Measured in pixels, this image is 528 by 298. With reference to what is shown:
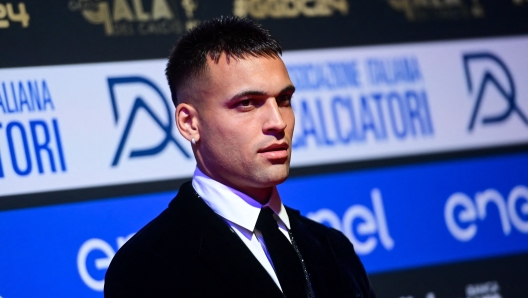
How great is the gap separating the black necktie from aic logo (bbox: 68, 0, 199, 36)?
3.84ft

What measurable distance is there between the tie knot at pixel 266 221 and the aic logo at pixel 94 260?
0.96 meters

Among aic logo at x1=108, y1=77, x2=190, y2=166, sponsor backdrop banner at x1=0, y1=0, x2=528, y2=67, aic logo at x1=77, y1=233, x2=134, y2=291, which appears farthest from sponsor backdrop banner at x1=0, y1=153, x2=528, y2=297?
sponsor backdrop banner at x1=0, y1=0, x2=528, y2=67

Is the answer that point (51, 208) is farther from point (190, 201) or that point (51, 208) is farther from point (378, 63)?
point (378, 63)

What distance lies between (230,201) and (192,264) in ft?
0.55

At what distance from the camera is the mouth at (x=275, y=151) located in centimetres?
171

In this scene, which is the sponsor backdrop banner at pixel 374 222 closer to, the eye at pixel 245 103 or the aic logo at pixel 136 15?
the aic logo at pixel 136 15

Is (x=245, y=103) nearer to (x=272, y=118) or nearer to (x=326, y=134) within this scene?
(x=272, y=118)

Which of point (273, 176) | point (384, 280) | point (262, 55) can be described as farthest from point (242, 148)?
point (384, 280)

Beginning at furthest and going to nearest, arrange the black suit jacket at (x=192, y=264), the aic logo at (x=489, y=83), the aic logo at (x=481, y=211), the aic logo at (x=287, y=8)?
the aic logo at (x=489, y=83), the aic logo at (x=481, y=211), the aic logo at (x=287, y=8), the black suit jacket at (x=192, y=264)

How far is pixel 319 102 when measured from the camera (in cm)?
301

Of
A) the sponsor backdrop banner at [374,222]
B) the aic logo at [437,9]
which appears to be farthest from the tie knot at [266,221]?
the aic logo at [437,9]

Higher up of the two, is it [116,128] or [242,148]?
[116,128]

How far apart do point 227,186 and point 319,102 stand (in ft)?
4.24

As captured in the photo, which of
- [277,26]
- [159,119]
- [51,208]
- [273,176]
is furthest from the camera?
[277,26]
